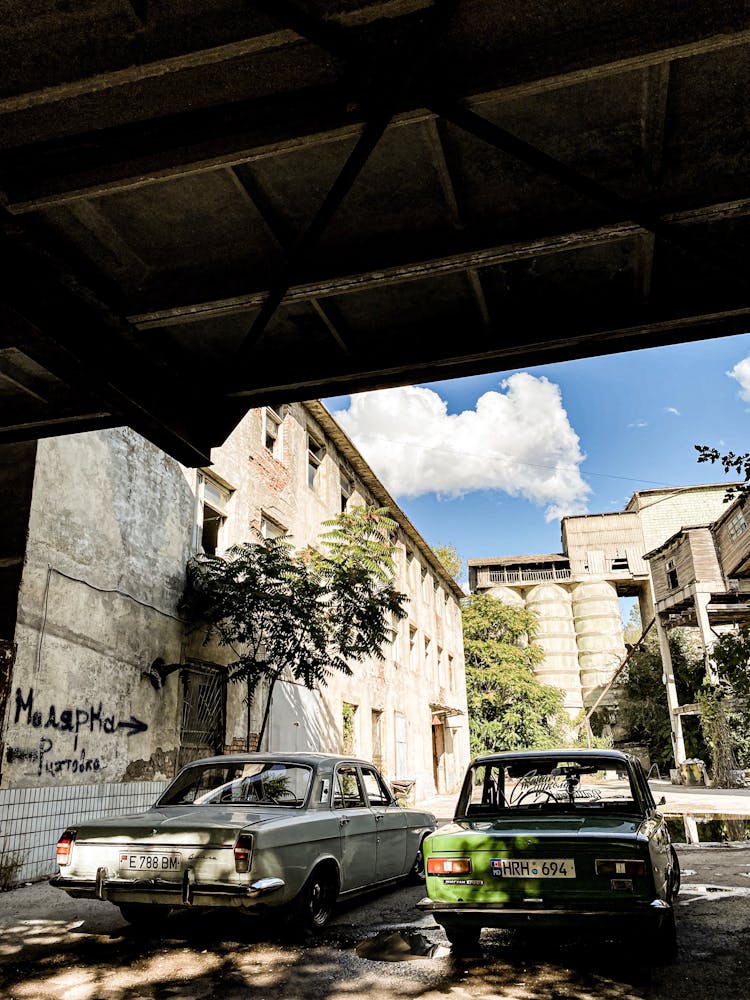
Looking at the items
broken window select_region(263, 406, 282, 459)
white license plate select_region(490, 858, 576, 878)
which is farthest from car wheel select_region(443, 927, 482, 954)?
broken window select_region(263, 406, 282, 459)

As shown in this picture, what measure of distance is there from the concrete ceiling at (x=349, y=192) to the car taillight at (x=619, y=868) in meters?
3.05

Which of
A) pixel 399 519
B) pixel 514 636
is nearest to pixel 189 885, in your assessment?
pixel 399 519

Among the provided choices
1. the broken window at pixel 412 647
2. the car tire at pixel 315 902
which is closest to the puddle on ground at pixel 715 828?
the car tire at pixel 315 902

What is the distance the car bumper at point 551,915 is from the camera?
4.11 meters

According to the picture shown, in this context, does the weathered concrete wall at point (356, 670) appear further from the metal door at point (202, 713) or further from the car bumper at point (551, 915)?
the car bumper at point (551, 915)

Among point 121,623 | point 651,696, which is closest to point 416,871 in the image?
point 121,623

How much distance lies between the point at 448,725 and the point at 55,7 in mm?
28865

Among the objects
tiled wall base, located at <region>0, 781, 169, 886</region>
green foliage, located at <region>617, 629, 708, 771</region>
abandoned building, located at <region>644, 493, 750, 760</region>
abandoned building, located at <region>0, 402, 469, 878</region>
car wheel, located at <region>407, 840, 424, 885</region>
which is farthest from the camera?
green foliage, located at <region>617, 629, 708, 771</region>

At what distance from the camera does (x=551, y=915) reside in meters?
4.25

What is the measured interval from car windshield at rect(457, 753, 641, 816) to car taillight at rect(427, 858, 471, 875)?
2.94 ft

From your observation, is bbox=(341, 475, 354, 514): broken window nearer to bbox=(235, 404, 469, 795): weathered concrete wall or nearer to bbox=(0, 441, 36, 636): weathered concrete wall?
bbox=(235, 404, 469, 795): weathered concrete wall

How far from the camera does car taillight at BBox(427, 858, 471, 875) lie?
4578 millimetres

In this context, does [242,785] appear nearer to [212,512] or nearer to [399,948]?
[399,948]

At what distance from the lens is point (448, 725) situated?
29.1m
